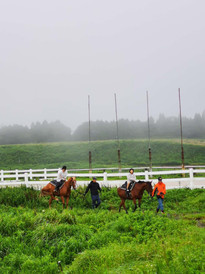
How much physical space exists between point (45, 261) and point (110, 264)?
1.68m

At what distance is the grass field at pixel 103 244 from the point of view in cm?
591

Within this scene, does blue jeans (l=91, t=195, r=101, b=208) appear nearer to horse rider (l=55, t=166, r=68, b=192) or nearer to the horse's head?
horse rider (l=55, t=166, r=68, b=192)

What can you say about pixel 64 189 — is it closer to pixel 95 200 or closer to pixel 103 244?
pixel 95 200

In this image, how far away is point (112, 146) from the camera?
63188 millimetres

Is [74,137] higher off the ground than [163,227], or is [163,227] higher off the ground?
[74,137]

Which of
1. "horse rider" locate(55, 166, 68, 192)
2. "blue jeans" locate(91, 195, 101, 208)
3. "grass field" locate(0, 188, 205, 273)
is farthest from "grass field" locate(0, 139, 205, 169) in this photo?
"grass field" locate(0, 188, 205, 273)

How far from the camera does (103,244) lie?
770 centimetres

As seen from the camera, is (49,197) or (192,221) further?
(49,197)

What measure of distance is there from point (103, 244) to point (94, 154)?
51.5 metres

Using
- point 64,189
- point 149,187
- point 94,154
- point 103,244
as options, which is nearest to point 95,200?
point 64,189

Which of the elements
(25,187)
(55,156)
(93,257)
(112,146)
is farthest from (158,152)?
(93,257)

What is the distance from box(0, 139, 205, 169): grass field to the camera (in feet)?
174

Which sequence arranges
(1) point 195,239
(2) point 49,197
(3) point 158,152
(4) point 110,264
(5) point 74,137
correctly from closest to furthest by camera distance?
(4) point 110,264 → (1) point 195,239 → (2) point 49,197 → (3) point 158,152 → (5) point 74,137

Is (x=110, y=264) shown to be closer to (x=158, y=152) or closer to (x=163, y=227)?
(x=163, y=227)
